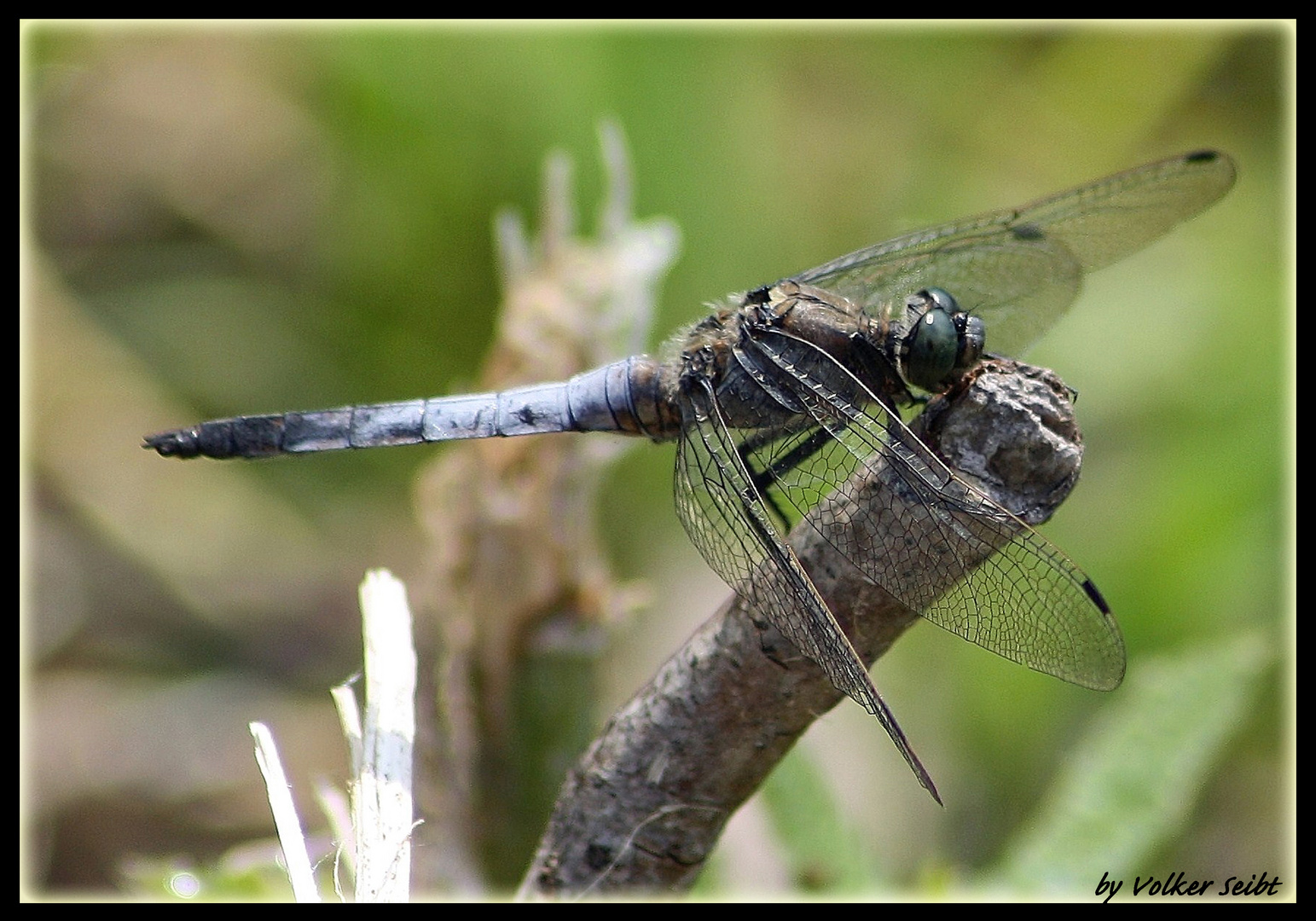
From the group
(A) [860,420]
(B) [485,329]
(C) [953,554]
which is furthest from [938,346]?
(B) [485,329]

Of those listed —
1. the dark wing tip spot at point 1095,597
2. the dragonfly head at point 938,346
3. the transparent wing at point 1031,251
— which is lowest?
the dark wing tip spot at point 1095,597

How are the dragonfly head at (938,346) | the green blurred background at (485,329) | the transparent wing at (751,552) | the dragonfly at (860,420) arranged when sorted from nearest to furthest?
the transparent wing at (751,552) < the dragonfly at (860,420) < the dragonfly head at (938,346) < the green blurred background at (485,329)

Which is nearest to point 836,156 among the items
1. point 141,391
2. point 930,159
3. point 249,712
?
point 930,159

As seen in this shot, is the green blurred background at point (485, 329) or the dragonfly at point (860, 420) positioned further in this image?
the green blurred background at point (485, 329)

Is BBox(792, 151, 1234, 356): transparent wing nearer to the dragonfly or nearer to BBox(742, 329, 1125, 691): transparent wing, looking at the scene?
the dragonfly

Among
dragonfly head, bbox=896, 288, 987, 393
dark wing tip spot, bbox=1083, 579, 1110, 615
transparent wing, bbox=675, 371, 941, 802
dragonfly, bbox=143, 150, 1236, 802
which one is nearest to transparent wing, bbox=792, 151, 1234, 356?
dragonfly, bbox=143, 150, 1236, 802

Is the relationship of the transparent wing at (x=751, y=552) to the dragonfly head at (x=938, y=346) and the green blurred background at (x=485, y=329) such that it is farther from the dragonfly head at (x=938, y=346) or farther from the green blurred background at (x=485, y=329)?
the green blurred background at (x=485, y=329)

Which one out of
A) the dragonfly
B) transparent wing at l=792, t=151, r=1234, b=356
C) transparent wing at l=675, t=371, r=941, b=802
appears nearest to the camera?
transparent wing at l=675, t=371, r=941, b=802

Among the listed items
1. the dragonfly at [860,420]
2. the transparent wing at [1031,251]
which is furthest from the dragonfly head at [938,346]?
the transparent wing at [1031,251]
